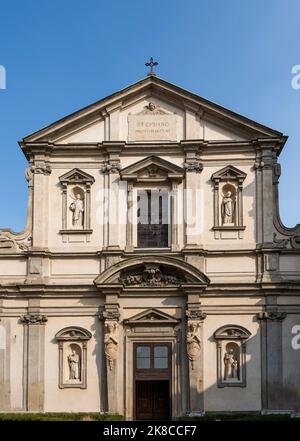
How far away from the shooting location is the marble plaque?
31203mm

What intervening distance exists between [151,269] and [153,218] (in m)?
1.96

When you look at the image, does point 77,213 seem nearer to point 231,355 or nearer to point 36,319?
point 36,319

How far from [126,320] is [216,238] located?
4173mm

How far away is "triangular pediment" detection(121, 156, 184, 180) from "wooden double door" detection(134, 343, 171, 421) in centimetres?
582

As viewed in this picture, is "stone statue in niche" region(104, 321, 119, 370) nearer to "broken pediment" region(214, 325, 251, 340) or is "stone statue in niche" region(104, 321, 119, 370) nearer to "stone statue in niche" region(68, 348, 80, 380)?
"stone statue in niche" region(68, 348, 80, 380)

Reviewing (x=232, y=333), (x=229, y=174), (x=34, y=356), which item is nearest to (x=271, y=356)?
(x=232, y=333)

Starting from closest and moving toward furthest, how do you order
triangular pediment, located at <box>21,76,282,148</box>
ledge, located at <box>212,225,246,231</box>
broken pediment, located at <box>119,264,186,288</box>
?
broken pediment, located at <box>119,264,186,288</box> → ledge, located at <box>212,225,246,231</box> → triangular pediment, located at <box>21,76,282,148</box>

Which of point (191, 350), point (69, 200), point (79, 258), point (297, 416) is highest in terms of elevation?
point (69, 200)

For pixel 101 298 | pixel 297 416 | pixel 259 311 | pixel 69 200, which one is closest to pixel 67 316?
pixel 101 298

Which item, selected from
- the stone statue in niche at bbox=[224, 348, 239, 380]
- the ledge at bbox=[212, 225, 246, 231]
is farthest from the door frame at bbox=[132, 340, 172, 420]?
the ledge at bbox=[212, 225, 246, 231]

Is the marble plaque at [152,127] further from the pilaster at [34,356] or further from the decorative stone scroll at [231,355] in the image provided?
the decorative stone scroll at [231,355]

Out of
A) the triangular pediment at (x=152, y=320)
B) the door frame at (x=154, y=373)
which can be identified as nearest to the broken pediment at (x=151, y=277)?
the triangular pediment at (x=152, y=320)

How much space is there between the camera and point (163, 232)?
3048 centimetres
